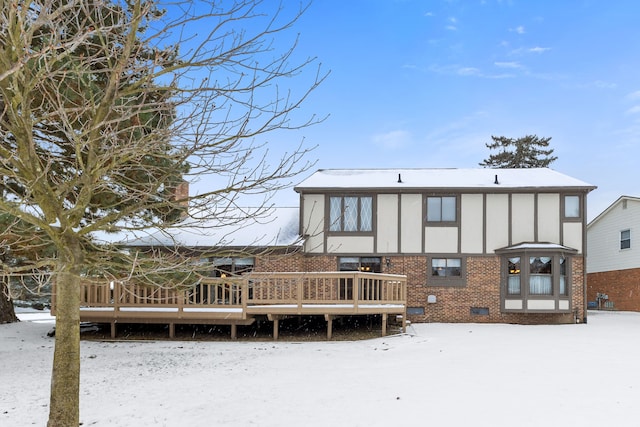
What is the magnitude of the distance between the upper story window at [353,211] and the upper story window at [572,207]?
22.9ft

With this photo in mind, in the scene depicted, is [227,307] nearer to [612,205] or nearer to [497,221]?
[497,221]

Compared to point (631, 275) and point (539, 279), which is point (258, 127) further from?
point (631, 275)

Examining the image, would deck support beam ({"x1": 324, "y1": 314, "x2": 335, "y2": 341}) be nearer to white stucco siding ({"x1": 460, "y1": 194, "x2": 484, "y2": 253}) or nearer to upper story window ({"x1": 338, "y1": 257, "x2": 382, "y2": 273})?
upper story window ({"x1": 338, "y1": 257, "x2": 382, "y2": 273})

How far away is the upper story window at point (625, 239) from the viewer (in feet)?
81.0

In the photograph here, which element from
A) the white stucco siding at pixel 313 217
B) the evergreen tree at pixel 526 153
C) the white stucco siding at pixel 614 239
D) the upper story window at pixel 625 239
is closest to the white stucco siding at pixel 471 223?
the white stucco siding at pixel 313 217

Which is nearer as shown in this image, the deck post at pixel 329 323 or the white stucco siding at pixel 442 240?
the deck post at pixel 329 323

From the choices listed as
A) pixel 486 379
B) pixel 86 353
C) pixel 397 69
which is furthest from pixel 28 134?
pixel 397 69

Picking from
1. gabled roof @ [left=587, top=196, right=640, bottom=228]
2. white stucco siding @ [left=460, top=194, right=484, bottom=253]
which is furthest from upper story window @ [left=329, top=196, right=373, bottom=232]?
gabled roof @ [left=587, top=196, right=640, bottom=228]

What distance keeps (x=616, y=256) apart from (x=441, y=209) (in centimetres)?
1238

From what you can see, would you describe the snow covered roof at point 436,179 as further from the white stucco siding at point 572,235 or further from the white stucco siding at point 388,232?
the white stucco siding at point 572,235

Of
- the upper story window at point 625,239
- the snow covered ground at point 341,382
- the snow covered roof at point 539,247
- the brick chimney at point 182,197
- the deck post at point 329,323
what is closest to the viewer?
the brick chimney at point 182,197

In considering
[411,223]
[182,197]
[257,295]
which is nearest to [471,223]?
[411,223]

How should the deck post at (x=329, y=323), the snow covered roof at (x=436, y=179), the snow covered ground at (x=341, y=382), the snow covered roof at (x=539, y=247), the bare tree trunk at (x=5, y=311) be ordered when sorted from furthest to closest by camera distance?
the snow covered roof at (x=436, y=179) → the snow covered roof at (x=539, y=247) → the bare tree trunk at (x=5, y=311) → the deck post at (x=329, y=323) → the snow covered ground at (x=341, y=382)

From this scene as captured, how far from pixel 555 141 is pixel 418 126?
2205 centimetres
